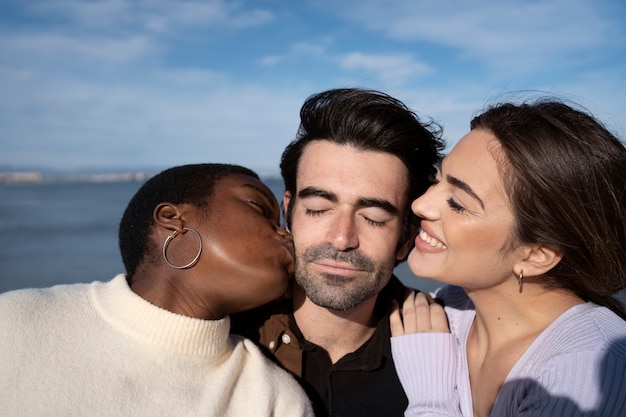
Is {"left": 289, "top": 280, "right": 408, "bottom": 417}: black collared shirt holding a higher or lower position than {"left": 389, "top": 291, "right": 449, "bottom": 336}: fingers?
lower

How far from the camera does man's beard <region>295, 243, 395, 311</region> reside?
10.0ft

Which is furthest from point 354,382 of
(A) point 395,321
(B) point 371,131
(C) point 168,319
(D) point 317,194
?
(B) point 371,131

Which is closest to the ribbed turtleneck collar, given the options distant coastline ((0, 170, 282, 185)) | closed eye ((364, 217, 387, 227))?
closed eye ((364, 217, 387, 227))

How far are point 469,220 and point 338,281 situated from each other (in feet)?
2.68

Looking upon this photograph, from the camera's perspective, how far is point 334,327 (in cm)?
333

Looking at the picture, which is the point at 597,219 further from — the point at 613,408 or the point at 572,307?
the point at 613,408

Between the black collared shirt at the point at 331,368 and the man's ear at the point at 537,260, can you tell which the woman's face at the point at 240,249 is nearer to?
the black collared shirt at the point at 331,368

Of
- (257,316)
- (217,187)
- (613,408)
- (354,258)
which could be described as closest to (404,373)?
(354,258)

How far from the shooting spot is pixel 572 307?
2.78 metres

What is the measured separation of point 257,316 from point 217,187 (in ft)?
2.95

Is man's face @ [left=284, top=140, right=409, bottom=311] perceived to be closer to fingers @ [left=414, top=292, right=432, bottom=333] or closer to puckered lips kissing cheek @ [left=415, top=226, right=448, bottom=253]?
puckered lips kissing cheek @ [left=415, top=226, right=448, bottom=253]

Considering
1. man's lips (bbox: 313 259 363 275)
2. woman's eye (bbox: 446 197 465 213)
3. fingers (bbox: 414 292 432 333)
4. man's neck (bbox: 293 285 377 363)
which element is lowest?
man's neck (bbox: 293 285 377 363)

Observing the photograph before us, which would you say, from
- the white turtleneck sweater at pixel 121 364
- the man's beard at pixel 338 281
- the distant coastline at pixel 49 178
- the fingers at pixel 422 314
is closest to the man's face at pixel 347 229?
the man's beard at pixel 338 281

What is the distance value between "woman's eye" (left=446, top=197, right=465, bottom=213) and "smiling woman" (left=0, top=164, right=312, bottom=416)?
94cm
